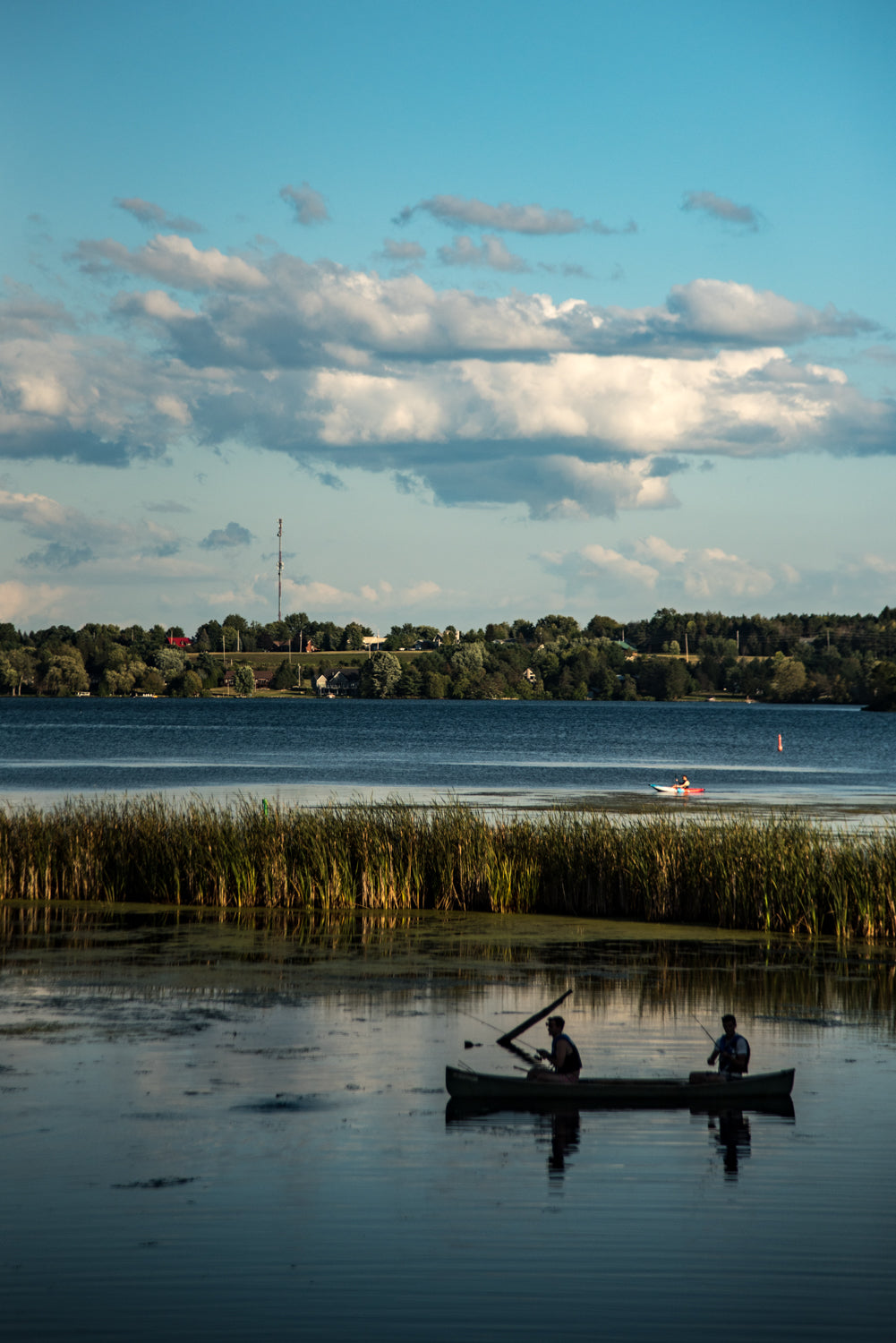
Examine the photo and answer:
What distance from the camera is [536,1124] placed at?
13477 mm

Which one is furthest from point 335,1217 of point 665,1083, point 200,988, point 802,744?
point 802,744

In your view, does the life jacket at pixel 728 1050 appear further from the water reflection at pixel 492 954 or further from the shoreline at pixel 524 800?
the shoreline at pixel 524 800

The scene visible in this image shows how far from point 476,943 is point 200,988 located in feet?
17.2

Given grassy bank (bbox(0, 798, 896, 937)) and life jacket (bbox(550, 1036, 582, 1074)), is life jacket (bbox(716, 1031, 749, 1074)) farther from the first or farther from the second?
grassy bank (bbox(0, 798, 896, 937))

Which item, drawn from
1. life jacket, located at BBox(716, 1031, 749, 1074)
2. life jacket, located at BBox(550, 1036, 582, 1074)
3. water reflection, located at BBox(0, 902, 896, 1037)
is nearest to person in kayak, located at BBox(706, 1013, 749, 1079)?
life jacket, located at BBox(716, 1031, 749, 1074)

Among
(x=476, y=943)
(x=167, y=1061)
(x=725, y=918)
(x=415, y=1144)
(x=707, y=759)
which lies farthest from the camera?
(x=707, y=759)

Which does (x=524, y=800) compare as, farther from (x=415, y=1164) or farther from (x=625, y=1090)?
(x=415, y=1164)

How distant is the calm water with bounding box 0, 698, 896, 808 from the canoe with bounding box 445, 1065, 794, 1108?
3563cm

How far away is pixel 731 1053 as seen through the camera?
14008 millimetres

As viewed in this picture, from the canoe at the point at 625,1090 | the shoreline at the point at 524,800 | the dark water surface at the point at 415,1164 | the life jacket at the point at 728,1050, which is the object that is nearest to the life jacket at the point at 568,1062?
the canoe at the point at 625,1090

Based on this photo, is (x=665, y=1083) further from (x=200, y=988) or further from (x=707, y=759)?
(x=707, y=759)

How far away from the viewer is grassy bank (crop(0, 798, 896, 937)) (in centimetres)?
2456

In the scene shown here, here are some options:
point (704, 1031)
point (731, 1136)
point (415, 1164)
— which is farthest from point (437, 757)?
point (415, 1164)

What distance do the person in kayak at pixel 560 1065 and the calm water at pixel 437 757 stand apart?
35692mm
